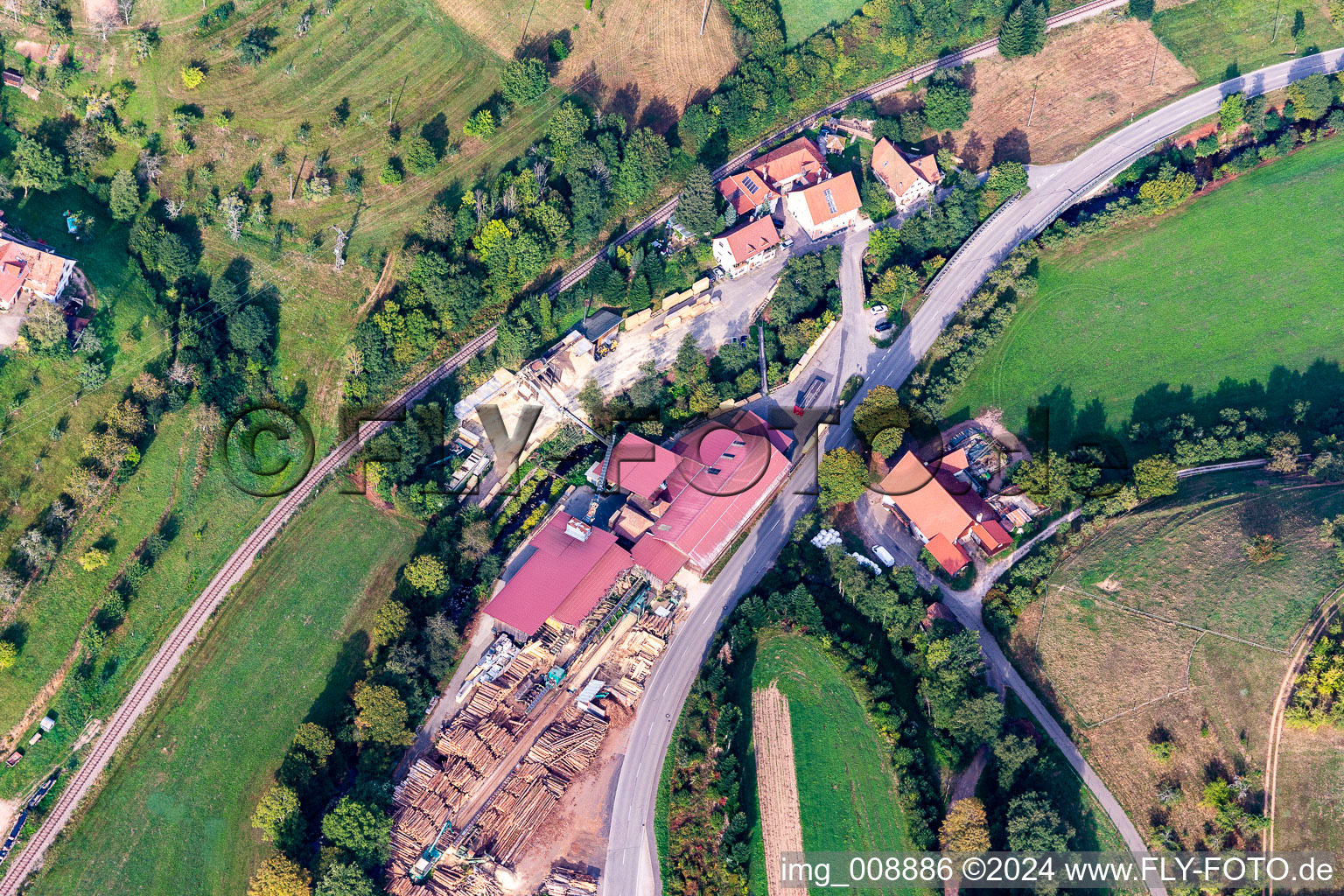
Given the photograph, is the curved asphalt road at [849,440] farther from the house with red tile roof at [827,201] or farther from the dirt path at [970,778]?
the dirt path at [970,778]

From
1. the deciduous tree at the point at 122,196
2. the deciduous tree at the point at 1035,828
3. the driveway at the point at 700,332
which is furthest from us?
the driveway at the point at 700,332

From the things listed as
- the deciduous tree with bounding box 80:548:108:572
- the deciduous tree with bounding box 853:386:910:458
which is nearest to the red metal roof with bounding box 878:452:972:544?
the deciduous tree with bounding box 853:386:910:458

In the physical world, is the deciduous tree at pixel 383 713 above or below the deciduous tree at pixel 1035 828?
above

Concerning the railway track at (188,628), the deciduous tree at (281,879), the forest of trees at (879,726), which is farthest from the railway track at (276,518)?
the forest of trees at (879,726)

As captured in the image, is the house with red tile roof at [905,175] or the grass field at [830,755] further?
the house with red tile roof at [905,175]

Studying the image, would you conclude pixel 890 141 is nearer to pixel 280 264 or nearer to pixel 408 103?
pixel 408 103

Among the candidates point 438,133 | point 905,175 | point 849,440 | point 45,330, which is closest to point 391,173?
point 438,133

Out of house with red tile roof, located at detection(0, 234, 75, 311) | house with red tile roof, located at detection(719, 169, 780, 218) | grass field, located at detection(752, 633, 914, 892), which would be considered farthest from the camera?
house with red tile roof, located at detection(719, 169, 780, 218)

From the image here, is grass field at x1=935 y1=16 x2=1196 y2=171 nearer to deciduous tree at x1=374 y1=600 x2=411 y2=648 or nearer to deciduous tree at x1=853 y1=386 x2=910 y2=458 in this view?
deciduous tree at x1=853 y1=386 x2=910 y2=458
